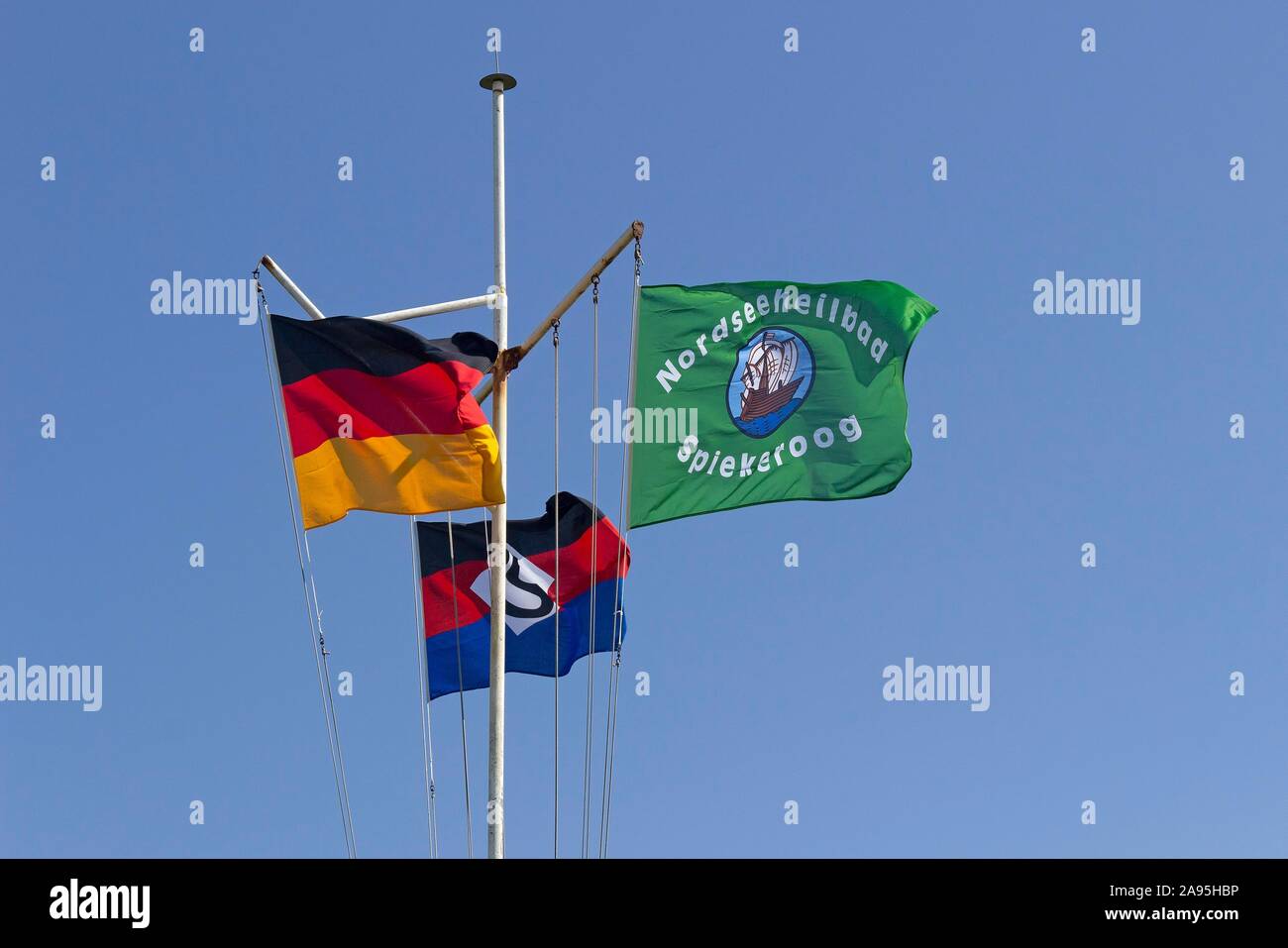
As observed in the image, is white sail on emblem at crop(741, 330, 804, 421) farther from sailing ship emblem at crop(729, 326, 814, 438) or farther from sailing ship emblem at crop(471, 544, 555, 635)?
sailing ship emblem at crop(471, 544, 555, 635)

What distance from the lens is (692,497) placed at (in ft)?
90.5

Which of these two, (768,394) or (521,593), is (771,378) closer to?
(768,394)

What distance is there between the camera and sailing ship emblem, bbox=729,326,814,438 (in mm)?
28016

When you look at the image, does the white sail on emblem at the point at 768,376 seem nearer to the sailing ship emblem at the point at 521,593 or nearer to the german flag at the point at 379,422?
the german flag at the point at 379,422

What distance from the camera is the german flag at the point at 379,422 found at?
27141mm

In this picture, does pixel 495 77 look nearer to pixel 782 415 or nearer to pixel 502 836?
pixel 782 415

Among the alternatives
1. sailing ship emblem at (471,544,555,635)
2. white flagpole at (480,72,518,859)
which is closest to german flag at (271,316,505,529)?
white flagpole at (480,72,518,859)

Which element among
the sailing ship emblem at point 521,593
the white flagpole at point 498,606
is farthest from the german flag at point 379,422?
the sailing ship emblem at point 521,593

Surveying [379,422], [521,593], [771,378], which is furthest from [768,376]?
[521,593]

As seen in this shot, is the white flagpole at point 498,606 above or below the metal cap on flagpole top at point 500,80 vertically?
below

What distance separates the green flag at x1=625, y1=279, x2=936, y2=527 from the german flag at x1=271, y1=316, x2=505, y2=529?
2.45 meters

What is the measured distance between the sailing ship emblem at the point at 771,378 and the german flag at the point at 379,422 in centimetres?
382
